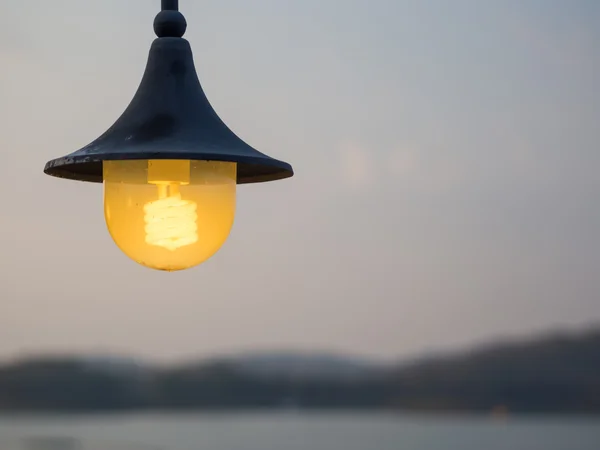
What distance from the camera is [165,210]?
1906 millimetres

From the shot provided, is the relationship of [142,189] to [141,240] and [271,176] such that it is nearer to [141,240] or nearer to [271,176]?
[141,240]

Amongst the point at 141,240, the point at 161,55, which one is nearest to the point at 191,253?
the point at 141,240

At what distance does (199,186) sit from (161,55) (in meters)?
0.31

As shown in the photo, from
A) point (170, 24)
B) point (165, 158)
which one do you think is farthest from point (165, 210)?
point (170, 24)

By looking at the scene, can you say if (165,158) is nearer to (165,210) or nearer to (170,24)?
(165,210)

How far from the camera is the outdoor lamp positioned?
1885 mm

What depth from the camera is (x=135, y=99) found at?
202 centimetres

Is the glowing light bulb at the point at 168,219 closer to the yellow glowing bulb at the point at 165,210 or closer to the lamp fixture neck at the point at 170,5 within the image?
the yellow glowing bulb at the point at 165,210

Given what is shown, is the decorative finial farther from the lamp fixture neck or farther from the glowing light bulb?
the glowing light bulb

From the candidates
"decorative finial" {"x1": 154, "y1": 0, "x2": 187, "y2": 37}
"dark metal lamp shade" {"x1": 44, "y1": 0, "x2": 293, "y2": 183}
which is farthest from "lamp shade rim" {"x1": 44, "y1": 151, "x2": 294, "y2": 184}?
"decorative finial" {"x1": 154, "y1": 0, "x2": 187, "y2": 37}

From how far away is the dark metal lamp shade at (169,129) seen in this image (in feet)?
6.05

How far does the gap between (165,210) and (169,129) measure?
147 millimetres

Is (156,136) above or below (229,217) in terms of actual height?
above

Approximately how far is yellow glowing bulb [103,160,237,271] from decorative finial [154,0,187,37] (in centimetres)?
31
